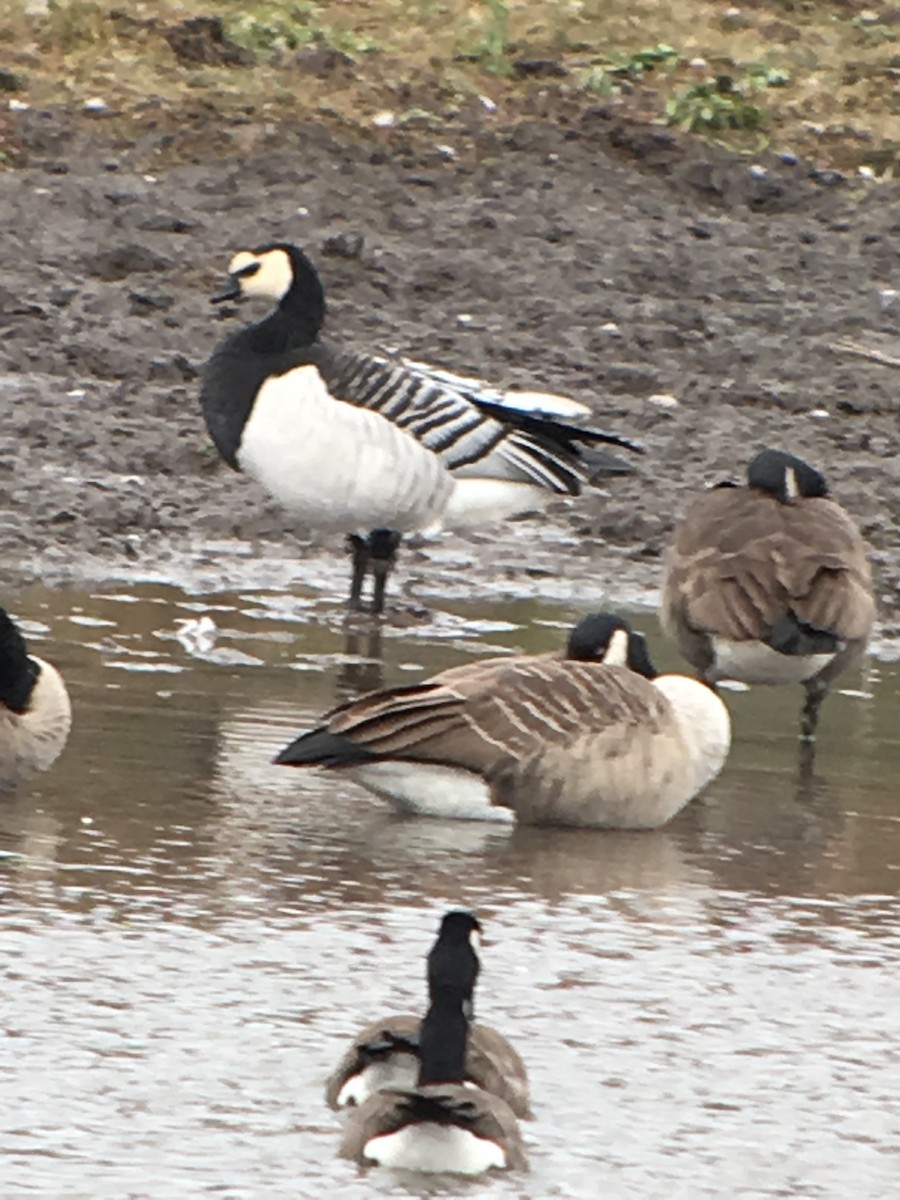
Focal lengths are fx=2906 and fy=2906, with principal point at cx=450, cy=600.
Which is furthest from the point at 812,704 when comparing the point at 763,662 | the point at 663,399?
the point at 663,399

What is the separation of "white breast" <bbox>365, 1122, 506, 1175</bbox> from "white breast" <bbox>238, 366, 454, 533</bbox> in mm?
6336

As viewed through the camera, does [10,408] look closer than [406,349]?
Yes

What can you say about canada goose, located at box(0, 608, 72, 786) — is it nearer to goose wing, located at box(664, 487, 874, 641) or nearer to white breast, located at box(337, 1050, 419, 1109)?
goose wing, located at box(664, 487, 874, 641)

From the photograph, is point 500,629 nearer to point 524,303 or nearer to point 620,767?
point 620,767

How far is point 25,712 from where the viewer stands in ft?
25.2

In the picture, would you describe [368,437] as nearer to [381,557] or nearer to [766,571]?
[381,557]

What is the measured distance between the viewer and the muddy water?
5219 millimetres

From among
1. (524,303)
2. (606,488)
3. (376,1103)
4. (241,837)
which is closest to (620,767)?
(241,837)

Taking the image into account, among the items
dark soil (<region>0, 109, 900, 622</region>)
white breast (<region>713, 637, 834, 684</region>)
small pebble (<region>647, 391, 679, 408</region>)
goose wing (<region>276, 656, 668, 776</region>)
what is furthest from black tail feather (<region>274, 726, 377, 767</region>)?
small pebble (<region>647, 391, 679, 408</region>)

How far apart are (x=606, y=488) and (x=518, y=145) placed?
6.27 meters

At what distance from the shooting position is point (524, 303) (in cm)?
1585

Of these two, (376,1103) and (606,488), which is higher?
(606,488)

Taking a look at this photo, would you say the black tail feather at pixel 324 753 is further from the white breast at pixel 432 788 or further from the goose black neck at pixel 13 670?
the goose black neck at pixel 13 670

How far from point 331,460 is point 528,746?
366 cm
